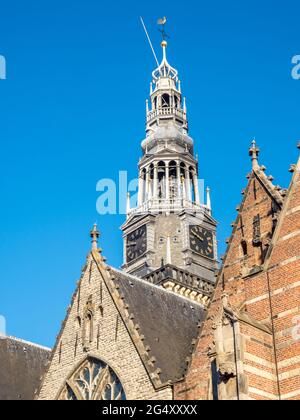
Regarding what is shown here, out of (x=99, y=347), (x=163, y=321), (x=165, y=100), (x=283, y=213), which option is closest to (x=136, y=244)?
(x=165, y=100)

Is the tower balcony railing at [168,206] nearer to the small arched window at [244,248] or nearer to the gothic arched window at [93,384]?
the gothic arched window at [93,384]

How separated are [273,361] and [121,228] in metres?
26.1

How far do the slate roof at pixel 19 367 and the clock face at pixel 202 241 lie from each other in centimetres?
1317

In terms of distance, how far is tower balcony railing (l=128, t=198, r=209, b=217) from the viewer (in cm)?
4353

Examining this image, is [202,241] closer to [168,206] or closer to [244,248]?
[168,206]

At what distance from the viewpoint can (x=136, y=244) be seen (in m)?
43.1

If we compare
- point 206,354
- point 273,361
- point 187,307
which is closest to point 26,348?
point 187,307

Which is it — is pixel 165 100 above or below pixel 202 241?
above

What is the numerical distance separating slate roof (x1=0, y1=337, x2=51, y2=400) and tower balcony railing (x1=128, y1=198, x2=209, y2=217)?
46.0 feet

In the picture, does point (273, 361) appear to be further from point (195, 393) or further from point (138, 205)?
point (138, 205)

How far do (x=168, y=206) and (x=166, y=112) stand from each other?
7.63 m

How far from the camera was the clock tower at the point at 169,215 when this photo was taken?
41.8 m

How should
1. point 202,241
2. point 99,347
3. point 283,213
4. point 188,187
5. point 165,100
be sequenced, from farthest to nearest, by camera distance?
point 165,100, point 188,187, point 202,241, point 99,347, point 283,213

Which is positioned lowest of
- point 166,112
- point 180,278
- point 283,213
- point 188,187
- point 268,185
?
point 283,213
